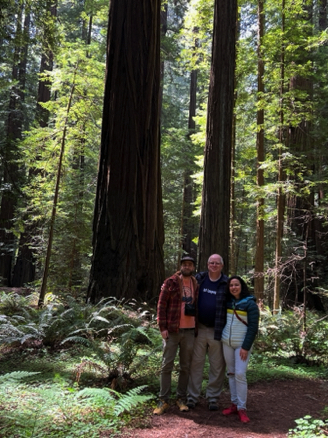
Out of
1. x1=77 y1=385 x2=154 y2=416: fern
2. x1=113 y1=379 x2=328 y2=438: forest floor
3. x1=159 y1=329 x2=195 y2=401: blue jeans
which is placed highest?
x1=159 y1=329 x2=195 y2=401: blue jeans

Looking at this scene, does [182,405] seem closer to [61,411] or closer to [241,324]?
[241,324]

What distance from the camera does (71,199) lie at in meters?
11.8

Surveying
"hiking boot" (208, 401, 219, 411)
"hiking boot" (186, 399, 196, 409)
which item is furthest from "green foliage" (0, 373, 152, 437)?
"hiking boot" (208, 401, 219, 411)

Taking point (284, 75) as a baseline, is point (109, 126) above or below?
below

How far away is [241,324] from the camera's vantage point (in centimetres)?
394

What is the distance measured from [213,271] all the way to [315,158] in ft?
37.5

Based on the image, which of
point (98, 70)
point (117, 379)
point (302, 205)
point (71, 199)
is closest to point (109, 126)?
point (98, 70)

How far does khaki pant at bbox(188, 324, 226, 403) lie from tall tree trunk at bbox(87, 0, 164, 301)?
3.28 m

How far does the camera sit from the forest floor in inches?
132

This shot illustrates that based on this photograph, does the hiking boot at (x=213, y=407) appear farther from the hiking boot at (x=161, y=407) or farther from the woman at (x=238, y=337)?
the hiking boot at (x=161, y=407)

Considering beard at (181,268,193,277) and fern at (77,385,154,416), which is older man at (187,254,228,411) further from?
fern at (77,385,154,416)

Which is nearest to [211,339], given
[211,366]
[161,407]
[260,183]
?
[211,366]

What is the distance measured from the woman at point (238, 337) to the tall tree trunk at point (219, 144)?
2.65m

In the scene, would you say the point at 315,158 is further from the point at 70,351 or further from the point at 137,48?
the point at 70,351
